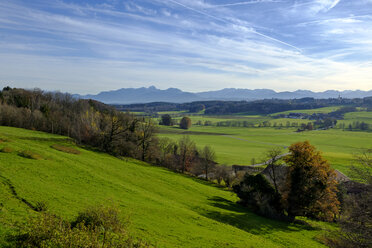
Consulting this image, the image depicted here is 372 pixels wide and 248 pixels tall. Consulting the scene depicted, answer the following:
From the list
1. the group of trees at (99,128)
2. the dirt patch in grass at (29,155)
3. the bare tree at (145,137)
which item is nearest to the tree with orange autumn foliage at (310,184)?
the dirt patch in grass at (29,155)

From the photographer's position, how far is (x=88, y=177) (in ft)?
97.0

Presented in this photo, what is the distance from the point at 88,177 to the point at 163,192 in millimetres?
11066

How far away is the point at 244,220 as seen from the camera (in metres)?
33.2

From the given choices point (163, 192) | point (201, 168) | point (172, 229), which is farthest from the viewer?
point (201, 168)

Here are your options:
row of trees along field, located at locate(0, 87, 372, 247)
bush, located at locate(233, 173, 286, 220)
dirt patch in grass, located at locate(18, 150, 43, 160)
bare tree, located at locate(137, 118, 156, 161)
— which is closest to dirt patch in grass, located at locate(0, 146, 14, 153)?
dirt patch in grass, located at locate(18, 150, 43, 160)

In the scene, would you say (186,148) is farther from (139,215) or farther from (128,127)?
(139,215)

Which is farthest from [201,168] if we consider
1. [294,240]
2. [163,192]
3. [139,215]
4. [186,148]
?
[139,215]

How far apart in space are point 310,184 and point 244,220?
12.8 m

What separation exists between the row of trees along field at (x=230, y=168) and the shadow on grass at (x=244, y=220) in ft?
7.69

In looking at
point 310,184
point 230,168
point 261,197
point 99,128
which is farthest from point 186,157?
point 310,184

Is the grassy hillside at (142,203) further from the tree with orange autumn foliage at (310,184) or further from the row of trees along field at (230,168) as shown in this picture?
the row of trees along field at (230,168)

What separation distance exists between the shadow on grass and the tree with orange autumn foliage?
3384 millimetres

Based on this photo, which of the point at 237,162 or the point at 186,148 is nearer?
the point at 186,148

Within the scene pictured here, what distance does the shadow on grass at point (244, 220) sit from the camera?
101ft
